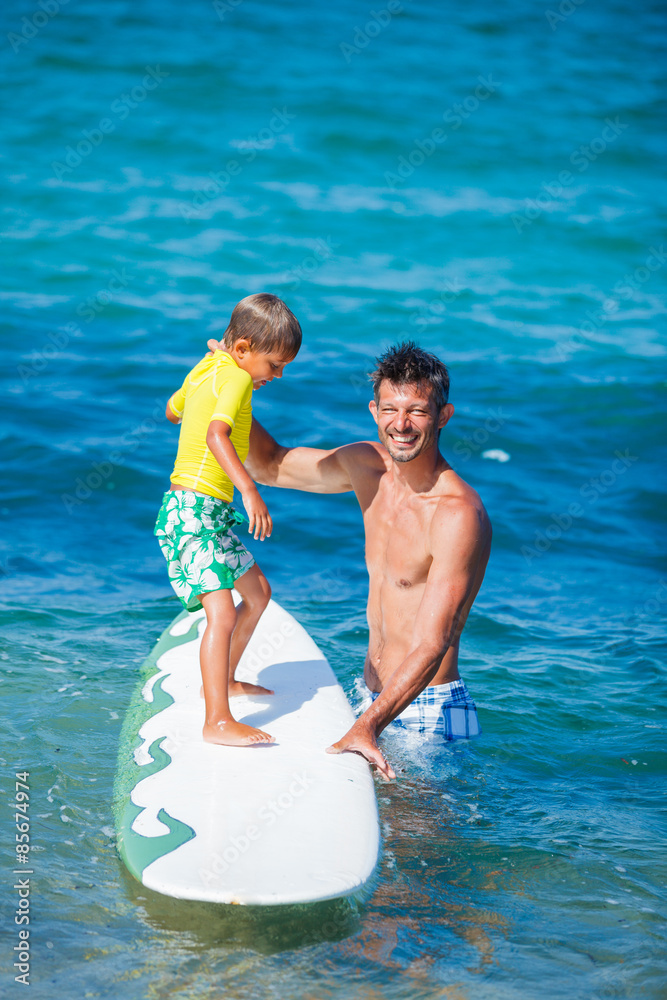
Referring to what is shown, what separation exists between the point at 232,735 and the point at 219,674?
0.23 metres

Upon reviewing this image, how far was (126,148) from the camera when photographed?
18281 mm

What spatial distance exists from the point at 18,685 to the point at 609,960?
9.35ft

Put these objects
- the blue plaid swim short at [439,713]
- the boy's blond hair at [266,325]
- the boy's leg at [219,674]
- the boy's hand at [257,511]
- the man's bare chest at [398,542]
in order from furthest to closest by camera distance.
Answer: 1. the blue plaid swim short at [439,713]
2. the man's bare chest at [398,542]
3. the boy's blond hair at [266,325]
4. the boy's leg at [219,674]
5. the boy's hand at [257,511]

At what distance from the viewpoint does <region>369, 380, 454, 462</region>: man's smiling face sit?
3508mm

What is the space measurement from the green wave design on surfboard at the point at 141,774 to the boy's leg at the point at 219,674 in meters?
0.21

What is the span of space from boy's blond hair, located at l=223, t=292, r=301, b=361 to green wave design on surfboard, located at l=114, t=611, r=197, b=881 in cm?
146

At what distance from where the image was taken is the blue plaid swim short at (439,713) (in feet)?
12.3

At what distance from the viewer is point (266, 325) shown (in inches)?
137

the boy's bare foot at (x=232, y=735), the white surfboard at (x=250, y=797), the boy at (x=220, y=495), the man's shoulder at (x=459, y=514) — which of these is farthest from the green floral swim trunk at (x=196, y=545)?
the man's shoulder at (x=459, y=514)

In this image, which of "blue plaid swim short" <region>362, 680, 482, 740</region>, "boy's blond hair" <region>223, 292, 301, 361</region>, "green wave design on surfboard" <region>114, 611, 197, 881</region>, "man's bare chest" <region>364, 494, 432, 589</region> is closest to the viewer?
"green wave design on surfboard" <region>114, 611, 197, 881</region>

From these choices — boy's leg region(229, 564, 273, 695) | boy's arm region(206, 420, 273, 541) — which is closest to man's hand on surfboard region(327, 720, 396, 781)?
boy's leg region(229, 564, 273, 695)

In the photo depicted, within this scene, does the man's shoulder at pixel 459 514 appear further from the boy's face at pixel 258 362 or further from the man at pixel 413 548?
the boy's face at pixel 258 362

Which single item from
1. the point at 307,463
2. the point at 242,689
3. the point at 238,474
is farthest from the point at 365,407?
the point at 238,474

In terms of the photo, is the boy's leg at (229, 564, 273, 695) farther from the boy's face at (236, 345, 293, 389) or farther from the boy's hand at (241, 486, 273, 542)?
the boy's face at (236, 345, 293, 389)
